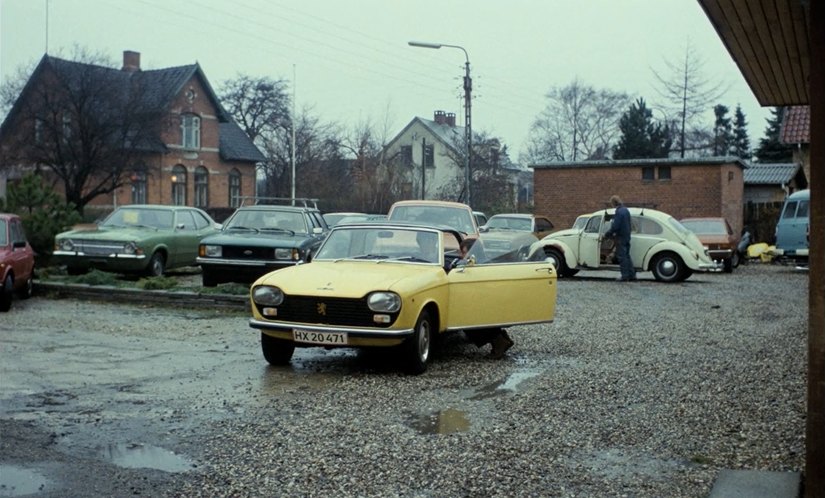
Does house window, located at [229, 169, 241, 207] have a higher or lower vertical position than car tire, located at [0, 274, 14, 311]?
higher

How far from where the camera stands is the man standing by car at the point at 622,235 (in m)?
22.0

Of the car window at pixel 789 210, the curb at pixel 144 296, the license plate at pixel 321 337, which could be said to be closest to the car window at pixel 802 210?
the car window at pixel 789 210

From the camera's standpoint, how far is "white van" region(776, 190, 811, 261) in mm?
26609

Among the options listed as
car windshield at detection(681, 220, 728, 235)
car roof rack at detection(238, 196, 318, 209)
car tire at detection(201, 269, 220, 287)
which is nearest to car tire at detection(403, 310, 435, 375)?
car tire at detection(201, 269, 220, 287)

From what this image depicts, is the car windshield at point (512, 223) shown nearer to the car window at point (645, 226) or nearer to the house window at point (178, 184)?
the car window at point (645, 226)

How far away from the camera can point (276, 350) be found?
9867 millimetres

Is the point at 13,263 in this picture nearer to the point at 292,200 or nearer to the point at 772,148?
the point at 292,200

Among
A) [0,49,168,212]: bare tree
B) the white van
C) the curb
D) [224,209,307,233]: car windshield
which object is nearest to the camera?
the curb

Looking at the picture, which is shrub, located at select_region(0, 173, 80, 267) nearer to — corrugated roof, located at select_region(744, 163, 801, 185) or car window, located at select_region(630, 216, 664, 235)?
car window, located at select_region(630, 216, 664, 235)

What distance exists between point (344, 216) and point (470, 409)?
17875 mm

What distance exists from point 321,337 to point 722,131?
7082 centimetres

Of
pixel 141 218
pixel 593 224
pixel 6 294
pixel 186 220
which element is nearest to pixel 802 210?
pixel 593 224

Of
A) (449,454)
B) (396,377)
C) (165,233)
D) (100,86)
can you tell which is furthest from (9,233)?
(100,86)

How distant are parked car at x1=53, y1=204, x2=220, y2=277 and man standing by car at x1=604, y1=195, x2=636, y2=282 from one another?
30.3 feet
